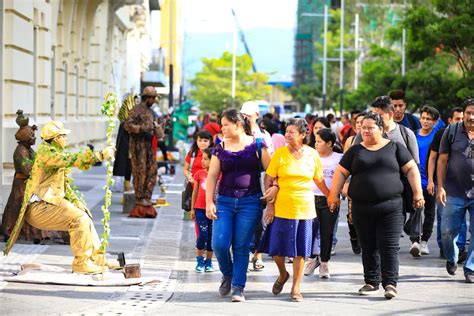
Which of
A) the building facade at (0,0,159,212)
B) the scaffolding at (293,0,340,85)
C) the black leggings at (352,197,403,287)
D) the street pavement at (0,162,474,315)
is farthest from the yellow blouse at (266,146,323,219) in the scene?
the scaffolding at (293,0,340,85)

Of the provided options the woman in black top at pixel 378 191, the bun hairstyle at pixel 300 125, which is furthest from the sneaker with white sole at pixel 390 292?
the bun hairstyle at pixel 300 125

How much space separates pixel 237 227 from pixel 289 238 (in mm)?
489

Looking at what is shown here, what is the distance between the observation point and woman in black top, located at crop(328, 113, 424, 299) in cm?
1070

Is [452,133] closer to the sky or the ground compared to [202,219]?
closer to the sky

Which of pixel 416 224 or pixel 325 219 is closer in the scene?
pixel 325 219

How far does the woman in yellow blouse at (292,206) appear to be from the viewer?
1054 cm

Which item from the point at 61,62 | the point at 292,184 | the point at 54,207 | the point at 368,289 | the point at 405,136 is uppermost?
the point at 61,62

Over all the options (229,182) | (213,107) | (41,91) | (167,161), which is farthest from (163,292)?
(213,107)

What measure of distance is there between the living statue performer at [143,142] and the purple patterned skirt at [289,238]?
765 cm

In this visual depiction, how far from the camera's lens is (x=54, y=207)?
11297mm

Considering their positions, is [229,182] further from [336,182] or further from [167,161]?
[167,161]

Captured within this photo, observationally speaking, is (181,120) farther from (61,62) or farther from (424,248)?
(424,248)

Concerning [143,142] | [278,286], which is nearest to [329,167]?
[278,286]

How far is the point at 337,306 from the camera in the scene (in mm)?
10211
